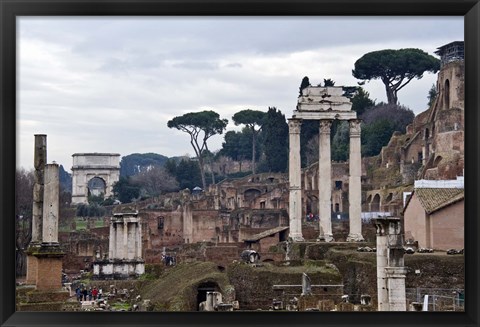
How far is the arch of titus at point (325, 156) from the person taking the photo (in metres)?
21.1

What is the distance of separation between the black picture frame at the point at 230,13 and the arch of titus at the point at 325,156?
1850cm

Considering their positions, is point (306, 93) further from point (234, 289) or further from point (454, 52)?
point (454, 52)

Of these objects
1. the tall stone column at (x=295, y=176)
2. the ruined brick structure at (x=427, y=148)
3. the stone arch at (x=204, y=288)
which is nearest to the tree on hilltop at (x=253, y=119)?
the ruined brick structure at (x=427, y=148)

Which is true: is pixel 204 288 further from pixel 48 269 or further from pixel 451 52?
pixel 451 52

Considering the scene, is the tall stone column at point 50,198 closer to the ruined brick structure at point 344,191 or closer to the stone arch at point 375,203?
the ruined brick structure at point 344,191

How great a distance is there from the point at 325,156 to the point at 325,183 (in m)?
0.57

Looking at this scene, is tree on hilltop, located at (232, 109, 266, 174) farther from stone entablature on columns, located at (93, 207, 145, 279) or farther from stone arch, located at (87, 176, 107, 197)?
stone entablature on columns, located at (93, 207, 145, 279)

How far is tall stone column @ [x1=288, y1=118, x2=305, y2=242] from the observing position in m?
21.3

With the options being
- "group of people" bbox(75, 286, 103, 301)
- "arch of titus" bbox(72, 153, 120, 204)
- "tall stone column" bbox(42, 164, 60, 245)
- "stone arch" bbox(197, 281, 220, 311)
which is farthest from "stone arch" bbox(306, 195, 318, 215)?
"tall stone column" bbox(42, 164, 60, 245)

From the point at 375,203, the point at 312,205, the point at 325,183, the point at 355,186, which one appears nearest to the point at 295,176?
the point at 325,183

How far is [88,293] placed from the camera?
18016 mm

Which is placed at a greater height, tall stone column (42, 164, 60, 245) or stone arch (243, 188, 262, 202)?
stone arch (243, 188, 262, 202)

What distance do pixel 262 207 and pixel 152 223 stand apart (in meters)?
6.09
